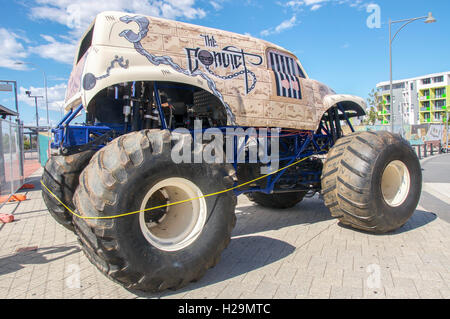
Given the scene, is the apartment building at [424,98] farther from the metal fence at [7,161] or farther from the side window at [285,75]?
the side window at [285,75]

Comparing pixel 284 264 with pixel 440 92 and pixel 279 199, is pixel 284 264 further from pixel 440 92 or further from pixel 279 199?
pixel 440 92

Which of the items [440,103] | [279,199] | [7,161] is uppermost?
[440,103]

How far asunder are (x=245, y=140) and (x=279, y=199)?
270 centimetres

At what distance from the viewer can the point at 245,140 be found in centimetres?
511

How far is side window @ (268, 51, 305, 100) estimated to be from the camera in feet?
17.3

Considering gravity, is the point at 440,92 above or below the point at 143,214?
above

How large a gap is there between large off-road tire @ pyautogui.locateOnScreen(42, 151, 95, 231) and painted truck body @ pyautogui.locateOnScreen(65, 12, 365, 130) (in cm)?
80

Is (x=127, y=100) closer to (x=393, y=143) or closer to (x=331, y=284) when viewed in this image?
(x=331, y=284)

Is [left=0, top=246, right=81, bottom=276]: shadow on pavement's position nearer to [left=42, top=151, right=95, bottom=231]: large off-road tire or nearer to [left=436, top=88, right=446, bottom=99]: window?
[left=42, top=151, right=95, bottom=231]: large off-road tire

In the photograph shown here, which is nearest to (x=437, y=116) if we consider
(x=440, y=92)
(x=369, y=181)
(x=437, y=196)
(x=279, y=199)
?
(x=440, y=92)

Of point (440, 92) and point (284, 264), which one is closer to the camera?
point (284, 264)

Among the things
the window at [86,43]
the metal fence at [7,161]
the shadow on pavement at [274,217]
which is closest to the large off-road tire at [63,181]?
the window at [86,43]
